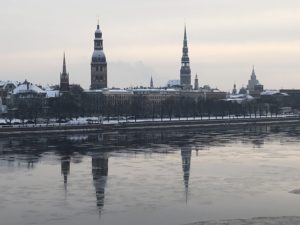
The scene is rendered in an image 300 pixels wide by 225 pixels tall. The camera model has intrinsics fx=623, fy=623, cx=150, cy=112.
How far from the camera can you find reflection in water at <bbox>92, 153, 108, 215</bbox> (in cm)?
1989

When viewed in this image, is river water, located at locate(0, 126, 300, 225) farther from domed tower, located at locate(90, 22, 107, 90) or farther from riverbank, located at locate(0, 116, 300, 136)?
domed tower, located at locate(90, 22, 107, 90)

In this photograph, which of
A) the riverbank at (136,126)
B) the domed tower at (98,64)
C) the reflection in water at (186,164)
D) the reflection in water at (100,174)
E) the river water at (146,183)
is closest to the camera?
the river water at (146,183)

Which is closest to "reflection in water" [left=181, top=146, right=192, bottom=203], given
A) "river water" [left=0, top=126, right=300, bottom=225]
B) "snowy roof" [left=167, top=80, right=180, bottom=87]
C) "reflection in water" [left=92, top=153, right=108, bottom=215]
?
"river water" [left=0, top=126, right=300, bottom=225]

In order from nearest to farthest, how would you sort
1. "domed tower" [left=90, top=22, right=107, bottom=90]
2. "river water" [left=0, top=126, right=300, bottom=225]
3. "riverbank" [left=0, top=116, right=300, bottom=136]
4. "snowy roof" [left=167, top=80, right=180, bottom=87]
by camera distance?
"river water" [left=0, top=126, right=300, bottom=225], "riverbank" [left=0, top=116, right=300, bottom=136], "domed tower" [left=90, top=22, right=107, bottom=90], "snowy roof" [left=167, top=80, right=180, bottom=87]

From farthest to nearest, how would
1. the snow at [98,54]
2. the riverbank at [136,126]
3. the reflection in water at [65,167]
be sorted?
1. the snow at [98,54]
2. the riverbank at [136,126]
3. the reflection in water at [65,167]

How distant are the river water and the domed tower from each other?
2005 inches

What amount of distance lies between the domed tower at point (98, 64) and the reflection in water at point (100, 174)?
57.2 metres

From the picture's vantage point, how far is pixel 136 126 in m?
57.6

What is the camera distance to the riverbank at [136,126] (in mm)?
49438

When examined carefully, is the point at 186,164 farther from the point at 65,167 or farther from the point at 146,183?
the point at 146,183

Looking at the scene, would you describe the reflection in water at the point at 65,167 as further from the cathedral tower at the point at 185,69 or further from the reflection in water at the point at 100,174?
the cathedral tower at the point at 185,69

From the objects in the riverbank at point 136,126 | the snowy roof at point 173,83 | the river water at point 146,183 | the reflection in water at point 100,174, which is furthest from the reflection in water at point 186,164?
the snowy roof at point 173,83

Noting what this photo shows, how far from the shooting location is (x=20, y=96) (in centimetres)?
7888

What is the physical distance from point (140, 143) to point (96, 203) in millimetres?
23842
